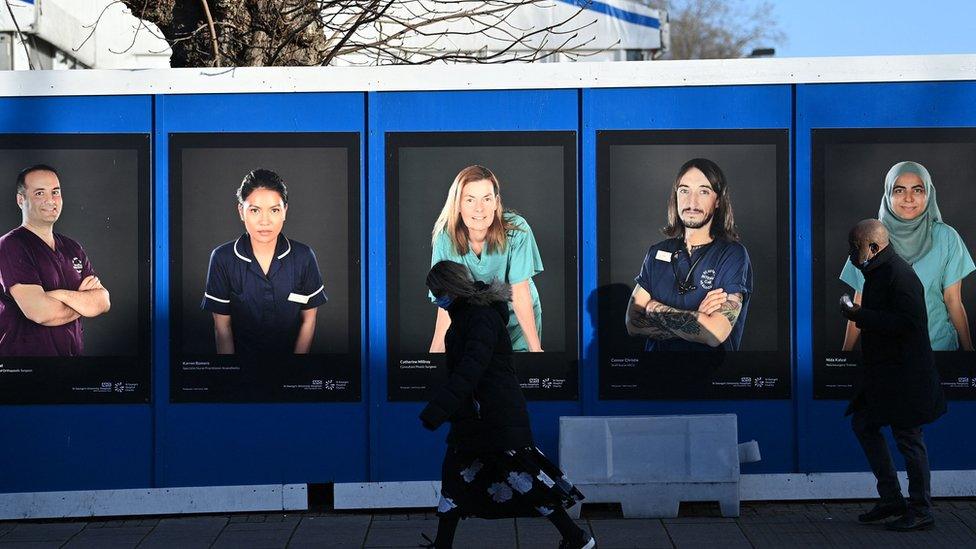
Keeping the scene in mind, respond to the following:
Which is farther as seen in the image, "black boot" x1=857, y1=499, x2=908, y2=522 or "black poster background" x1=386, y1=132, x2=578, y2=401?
"black poster background" x1=386, y1=132, x2=578, y2=401

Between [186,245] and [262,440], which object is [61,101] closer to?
[186,245]

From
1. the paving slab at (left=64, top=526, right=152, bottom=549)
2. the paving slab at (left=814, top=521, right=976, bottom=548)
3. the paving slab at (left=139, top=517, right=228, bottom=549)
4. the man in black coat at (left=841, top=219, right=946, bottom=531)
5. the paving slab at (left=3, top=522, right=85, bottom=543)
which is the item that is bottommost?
the paving slab at (left=3, top=522, right=85, bottom=543)

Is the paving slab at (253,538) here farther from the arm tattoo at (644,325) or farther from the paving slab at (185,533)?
the arm tattoo at (644,325)

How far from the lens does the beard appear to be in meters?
7.43

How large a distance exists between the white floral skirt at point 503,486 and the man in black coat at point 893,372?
2018 millimetres

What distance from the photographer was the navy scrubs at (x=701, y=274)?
742 cm

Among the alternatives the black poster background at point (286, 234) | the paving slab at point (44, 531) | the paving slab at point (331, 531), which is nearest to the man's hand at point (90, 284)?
the black poster background at point (286, 234)

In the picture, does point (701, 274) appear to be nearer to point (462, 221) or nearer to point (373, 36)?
point (462, 221)

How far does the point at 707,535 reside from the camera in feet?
22.5

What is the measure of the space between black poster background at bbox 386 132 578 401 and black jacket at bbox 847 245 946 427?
1.82m

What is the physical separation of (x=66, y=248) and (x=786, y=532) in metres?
4.77

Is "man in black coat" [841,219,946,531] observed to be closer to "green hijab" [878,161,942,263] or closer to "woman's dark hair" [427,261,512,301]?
"green hijab" [878,161,942,263]

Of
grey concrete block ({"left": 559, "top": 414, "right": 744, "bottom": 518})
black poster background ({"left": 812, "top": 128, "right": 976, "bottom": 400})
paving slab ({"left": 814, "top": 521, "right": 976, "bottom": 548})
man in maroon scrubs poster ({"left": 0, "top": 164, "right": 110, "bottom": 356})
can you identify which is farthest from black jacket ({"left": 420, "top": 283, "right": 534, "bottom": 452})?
man in maroon scrubs poster ({"left": 0, "top": 164, "right": 110, "bottom": 356})

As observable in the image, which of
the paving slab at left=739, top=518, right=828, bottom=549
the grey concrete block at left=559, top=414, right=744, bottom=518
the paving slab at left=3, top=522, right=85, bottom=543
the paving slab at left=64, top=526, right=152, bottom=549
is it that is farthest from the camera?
the grey concrete block at left=559, top=414, right=744, bottom=518
